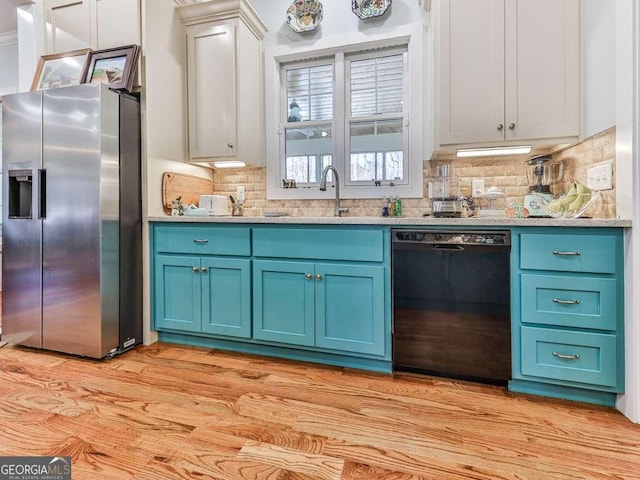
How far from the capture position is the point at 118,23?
2.44m

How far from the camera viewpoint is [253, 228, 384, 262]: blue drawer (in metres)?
1.96

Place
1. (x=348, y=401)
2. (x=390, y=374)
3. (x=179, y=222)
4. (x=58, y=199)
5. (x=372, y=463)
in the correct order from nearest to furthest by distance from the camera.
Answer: (x=372, y=463) < (x=348, y=401) < (x=390, y=374) < (x=58, y=199) < (x=179, y=222)

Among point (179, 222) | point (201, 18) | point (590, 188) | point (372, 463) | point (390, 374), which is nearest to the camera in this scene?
point (372, 463)

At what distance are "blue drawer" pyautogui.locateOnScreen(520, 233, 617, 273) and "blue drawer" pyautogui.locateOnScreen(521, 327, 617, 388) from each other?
1.05ft

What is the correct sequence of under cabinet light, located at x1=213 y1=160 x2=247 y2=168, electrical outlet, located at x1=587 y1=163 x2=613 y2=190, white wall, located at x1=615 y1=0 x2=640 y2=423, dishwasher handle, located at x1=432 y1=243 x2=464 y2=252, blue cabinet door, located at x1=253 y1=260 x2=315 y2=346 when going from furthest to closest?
under cabinet light, located at x1=213 y1=160 x2=247 y2=168 → blue cabinet door, located at x1=253 y1=260 x2=315 y2=346 → dishwasher handle, located at x1=432 y1=243 x2=464 y2=252 → electrical outlet, located at x1=587 y1=163 x2=613 y2=190 → white wall, located at x1=615 y1=0 x2=640 y2=423

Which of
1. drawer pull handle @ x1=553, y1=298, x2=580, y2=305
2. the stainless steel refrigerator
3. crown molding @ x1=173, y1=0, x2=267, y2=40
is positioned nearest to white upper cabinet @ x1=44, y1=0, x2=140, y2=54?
crown molding @ x1=173, y1=0, x2=267, y2=40

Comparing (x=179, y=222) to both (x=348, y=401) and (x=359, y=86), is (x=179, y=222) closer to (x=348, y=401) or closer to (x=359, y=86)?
(x=348, y=401)

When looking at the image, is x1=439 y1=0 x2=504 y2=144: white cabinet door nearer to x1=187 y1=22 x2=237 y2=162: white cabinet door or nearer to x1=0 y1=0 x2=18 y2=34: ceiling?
x1=187 y1=22 x2=237 y2=162: white cabinet door

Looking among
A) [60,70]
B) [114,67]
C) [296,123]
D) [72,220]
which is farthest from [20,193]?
[296,123]

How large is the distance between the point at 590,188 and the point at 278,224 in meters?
1.78

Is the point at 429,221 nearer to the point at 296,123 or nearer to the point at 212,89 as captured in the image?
the point at 296,123

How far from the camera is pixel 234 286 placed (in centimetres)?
223

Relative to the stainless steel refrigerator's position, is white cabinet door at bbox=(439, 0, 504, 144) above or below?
above

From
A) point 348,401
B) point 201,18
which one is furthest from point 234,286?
point 201,18
